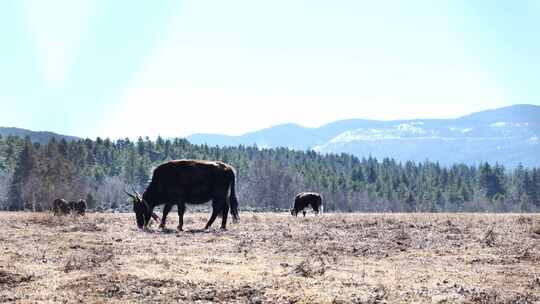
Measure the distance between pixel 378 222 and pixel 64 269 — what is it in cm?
1659

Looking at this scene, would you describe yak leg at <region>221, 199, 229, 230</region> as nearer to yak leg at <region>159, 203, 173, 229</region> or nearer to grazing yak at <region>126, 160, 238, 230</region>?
grazing yak at <region>126, 160, 238, 230</region>

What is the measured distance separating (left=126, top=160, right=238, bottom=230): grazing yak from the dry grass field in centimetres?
300

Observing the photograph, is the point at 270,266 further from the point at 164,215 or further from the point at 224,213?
the point at 164,215

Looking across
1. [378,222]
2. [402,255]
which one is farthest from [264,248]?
[378,222]

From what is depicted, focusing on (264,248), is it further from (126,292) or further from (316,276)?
(126,292)

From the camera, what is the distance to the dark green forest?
96375 mm

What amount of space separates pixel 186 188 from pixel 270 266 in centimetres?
1202

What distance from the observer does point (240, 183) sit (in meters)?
141

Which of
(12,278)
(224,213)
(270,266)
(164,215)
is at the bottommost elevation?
(12,278)

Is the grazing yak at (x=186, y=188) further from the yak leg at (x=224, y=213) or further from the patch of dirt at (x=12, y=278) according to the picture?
the patch of dirt at (x=12, y=278)

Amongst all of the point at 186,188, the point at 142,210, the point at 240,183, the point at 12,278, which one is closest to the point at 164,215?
the point at 142,210

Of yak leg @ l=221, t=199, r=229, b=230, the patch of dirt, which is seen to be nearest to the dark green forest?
yak leg @ l=221, t=199, r=229, b=230

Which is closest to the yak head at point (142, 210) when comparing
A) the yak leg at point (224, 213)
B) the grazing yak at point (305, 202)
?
the yak leg at point (224, 213)

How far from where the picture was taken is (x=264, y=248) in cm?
1828
